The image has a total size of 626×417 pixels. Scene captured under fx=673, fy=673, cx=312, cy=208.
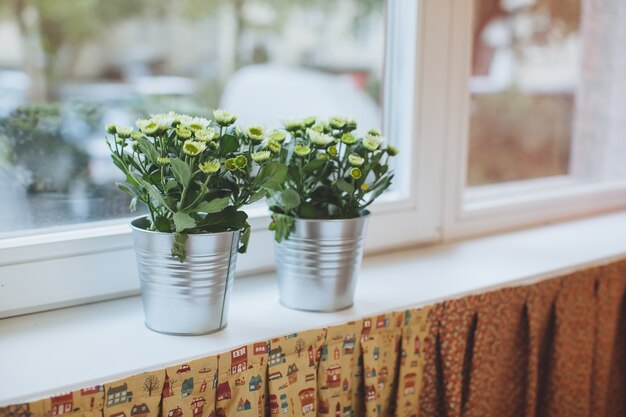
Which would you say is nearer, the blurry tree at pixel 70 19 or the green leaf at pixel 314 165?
the green leaf at pixel 314 165

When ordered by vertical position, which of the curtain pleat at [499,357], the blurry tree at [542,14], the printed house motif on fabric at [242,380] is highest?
the blurry tree at [542,14]

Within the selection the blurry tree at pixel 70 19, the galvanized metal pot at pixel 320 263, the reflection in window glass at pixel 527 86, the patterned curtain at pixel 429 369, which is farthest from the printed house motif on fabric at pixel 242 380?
the blurry tree at pixel 70 19

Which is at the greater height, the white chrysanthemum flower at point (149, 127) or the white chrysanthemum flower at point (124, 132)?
the white chrysanthemum flower at point (149, 127)

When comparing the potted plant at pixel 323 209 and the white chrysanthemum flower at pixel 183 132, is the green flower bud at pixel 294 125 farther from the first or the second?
the white chrysanthemum flower at pixel 183 132

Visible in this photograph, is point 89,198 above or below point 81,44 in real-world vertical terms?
below

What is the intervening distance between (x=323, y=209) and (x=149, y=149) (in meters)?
0.31

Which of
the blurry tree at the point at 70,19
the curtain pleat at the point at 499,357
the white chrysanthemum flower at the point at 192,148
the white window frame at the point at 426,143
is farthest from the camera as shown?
the blurry tree at the point at 70,19

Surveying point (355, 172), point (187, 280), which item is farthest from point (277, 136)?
point (187, 280)

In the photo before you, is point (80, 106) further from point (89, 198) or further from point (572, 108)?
point (572, 108)

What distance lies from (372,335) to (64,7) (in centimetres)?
286

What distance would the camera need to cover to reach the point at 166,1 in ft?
15.0

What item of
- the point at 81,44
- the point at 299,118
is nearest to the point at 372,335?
the point at 299,118

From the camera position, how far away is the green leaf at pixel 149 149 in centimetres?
86

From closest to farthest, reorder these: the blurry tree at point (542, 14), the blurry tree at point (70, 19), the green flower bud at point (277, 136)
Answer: the green flower bud at point (277, 136) → the blurry tree at point (542, 14) → the blurry tree at point (70, 19)
